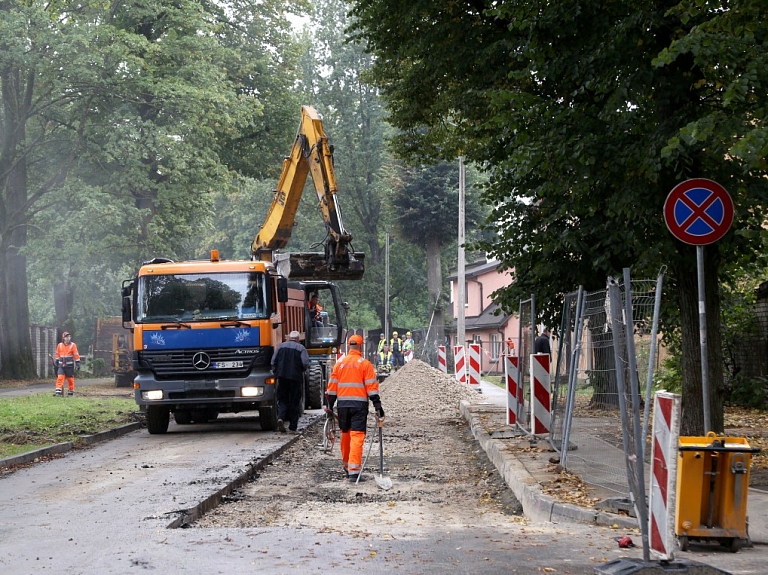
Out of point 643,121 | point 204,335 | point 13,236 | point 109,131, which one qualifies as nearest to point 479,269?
point 13,236

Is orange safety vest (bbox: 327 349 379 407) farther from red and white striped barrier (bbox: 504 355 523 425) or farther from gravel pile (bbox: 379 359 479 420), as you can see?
gravel pile (bbox: 379 359 479 420)

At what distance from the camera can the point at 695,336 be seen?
1290 centimetres

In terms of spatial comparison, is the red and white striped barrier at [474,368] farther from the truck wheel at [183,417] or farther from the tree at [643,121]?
the tree at [643,121]

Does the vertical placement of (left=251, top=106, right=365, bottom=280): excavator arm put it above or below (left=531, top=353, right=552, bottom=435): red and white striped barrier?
above

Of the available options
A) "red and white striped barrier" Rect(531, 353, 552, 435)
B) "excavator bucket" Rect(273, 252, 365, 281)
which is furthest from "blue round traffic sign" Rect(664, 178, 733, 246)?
"excavator bucket" Rect(273, 252, 365, 281)

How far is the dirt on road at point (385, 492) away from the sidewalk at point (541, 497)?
7.4 inches

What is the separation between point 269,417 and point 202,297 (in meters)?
2.54

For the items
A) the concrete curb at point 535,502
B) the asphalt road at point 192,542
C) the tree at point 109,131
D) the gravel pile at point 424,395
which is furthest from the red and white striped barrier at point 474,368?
the asphalt road at point 192,542

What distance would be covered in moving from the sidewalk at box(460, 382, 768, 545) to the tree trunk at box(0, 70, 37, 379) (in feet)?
87.3

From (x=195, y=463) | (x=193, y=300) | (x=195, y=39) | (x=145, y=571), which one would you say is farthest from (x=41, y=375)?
(x=145, y=571)

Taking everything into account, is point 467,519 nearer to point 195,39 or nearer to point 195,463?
point 195,463

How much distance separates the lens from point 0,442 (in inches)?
671

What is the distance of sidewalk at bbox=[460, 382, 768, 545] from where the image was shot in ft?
29.6

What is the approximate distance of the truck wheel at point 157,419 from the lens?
19.9 m
